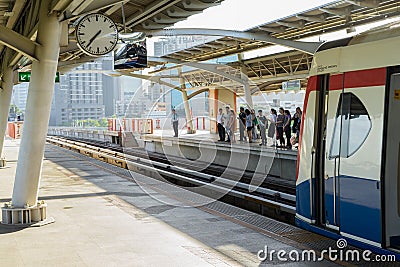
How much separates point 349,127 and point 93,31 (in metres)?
6.11

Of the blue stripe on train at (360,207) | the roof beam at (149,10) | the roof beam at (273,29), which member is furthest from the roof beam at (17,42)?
the roof beam at (273,29)

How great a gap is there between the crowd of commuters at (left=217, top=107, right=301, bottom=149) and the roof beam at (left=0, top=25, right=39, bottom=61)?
1044cm

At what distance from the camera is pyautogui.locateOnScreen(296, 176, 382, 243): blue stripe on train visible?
20.5ft

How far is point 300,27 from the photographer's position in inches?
852

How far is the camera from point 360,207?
6.47m

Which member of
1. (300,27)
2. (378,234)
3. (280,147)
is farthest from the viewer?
(300,27)

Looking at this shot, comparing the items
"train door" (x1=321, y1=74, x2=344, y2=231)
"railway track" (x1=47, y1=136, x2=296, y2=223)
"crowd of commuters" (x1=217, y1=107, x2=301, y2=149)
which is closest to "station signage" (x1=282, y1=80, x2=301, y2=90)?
"crowd of commuters" (x1=217, y1=107, x2=301, y2=149)

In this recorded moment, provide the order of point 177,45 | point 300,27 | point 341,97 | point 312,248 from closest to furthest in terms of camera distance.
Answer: point 341,97
point 312,248
point 300,27
point 177,45

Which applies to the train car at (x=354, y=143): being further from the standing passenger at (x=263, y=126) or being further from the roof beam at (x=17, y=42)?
the standing passenger at (x=263, y=126)

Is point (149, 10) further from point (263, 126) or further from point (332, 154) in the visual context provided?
point (263, 126)

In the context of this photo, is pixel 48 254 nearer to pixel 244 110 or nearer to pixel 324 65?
pixel 324 65

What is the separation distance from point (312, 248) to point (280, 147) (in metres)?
11.4

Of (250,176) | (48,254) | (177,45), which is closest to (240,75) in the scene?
(177,45)

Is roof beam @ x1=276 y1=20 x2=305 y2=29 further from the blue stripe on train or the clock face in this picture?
the blue stripe on train
